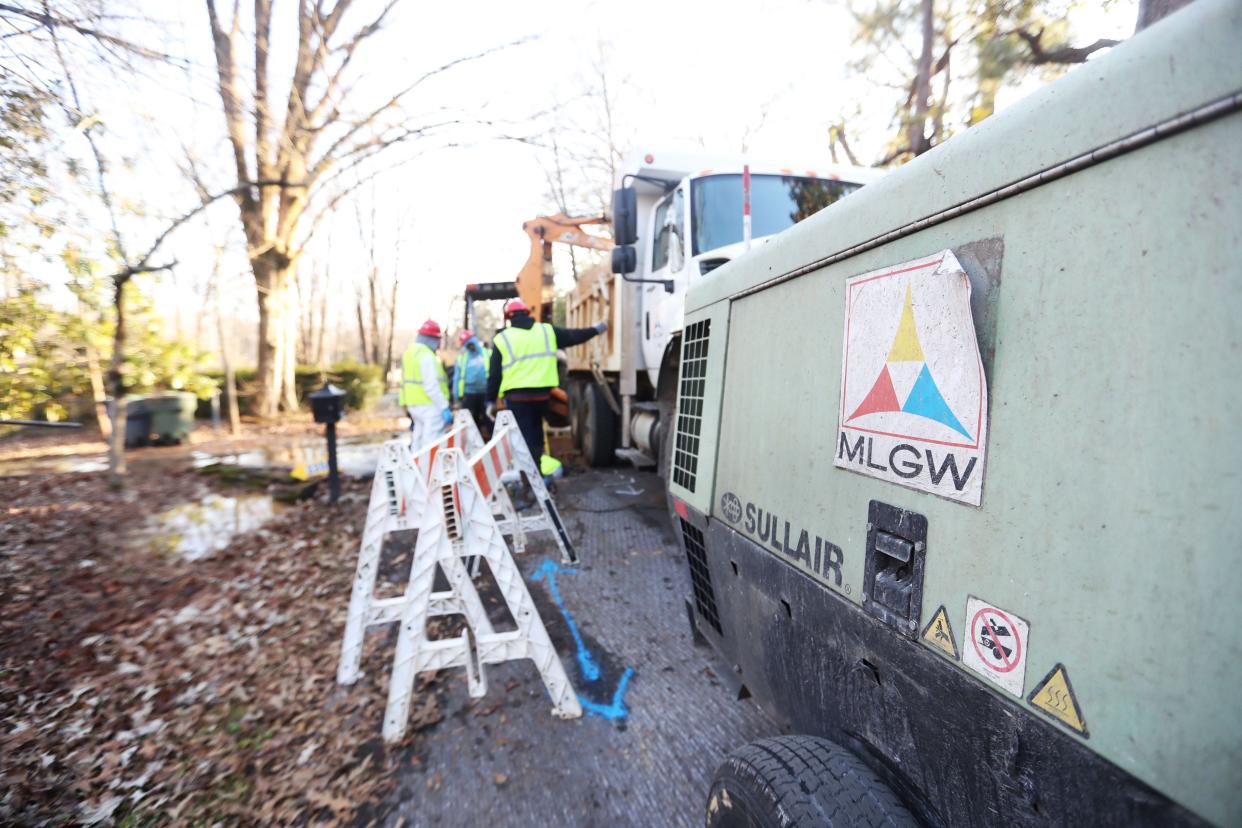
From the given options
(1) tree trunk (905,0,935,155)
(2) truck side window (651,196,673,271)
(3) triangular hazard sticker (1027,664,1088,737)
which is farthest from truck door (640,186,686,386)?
(3) triangular hazard sticker (1027,664,1088,737)

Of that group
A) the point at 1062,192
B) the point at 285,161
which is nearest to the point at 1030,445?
the point at 1062,192

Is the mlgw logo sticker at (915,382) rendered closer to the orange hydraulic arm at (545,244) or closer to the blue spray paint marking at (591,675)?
the blue spray paint marking at (591,675)

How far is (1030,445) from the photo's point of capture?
3.06 feet

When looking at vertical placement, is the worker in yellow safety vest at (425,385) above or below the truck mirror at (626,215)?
below

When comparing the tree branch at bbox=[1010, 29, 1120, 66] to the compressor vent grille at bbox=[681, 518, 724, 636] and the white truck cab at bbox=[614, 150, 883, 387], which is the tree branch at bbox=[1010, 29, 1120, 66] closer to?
the white truck cab at bbox=[614, 150, 883, 387]

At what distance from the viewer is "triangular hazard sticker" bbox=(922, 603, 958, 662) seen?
1.08 metres

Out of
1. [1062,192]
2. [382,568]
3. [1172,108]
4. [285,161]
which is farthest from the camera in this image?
A: [285,161]

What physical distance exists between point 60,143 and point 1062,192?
6703 millimetres

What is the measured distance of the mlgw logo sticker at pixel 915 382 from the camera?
3.43 ft

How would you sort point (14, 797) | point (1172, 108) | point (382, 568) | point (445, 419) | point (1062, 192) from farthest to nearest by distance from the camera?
1. point (445, 419)
2. point (382, 568)
3. point (14, 797)
4. point (1062, 192)
5. point (1172, 108)

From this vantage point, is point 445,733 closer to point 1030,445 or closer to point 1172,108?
point 1030,445

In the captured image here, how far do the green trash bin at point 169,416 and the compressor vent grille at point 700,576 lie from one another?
13.2 m

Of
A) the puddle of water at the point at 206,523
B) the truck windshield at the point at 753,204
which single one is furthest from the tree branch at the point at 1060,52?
the puddle of water at the point at 206,523

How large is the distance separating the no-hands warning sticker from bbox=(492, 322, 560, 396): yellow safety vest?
16.2 ft
